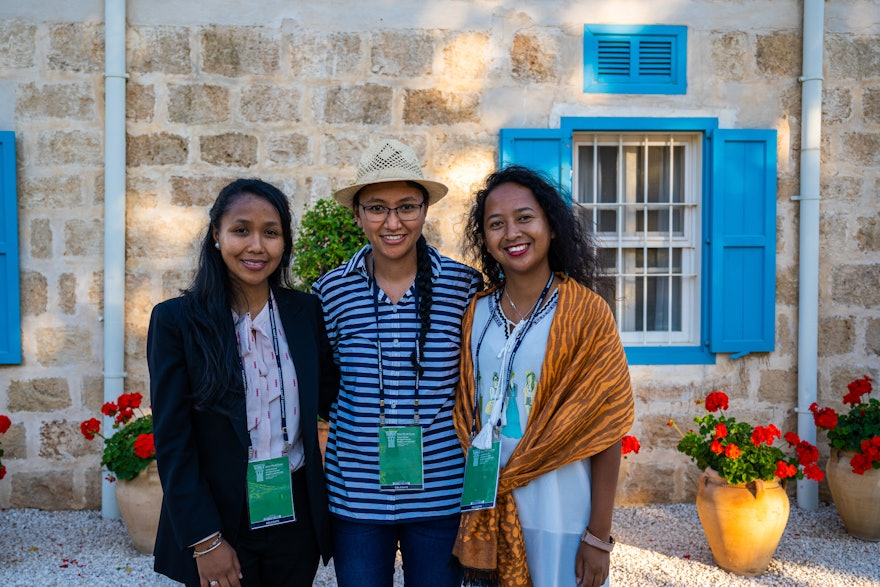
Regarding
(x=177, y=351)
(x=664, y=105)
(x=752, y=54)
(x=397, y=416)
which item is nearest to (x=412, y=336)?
(x=397, y=416)

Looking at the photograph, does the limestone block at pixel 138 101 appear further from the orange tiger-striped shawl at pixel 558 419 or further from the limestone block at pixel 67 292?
the orange tiger-striped shawl at pixel 558 419

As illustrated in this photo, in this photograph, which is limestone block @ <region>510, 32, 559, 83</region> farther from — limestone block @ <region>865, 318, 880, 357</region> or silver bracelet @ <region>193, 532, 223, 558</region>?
silver bracelet @ <region>193, 532, 223, 558</region>

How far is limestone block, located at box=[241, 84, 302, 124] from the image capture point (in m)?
4.75

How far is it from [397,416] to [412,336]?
0.23 metres

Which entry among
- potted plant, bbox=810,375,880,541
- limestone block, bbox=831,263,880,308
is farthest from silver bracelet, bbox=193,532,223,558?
limestone block, bbox=831,263,880,308

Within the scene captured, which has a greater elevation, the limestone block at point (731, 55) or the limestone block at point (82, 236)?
the limestone block at point (731, 55)

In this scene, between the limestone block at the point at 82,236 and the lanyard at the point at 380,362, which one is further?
the limestone block at the point at 82,236

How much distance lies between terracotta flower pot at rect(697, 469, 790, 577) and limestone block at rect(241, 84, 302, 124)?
329 centimetres

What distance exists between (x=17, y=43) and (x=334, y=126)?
1987 millimetres

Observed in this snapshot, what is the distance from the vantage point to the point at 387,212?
7.37ft

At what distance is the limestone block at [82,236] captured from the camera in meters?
4.70

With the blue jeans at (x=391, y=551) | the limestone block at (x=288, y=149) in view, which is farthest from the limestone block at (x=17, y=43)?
the blue jeans at (x=391, y=551)

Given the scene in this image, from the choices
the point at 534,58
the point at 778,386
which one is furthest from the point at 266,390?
the point at 778,386

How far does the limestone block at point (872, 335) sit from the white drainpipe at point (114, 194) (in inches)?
190
